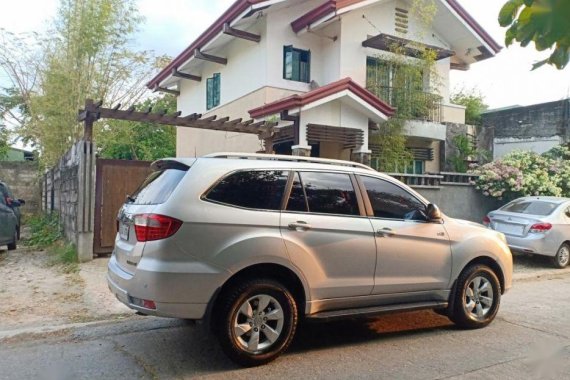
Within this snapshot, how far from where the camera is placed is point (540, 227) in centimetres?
988

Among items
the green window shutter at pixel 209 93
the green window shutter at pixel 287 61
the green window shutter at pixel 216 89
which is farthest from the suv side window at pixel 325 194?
the green window shutter at pixel 209 93

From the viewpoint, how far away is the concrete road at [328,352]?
4176mm

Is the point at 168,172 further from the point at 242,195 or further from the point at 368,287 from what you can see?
the point at 368,287

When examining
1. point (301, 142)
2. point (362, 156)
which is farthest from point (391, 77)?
point (301, 142)

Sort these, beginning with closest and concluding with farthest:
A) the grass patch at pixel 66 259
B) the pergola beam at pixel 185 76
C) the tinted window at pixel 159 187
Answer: the tinted window at pixel 159 187 < the grass patch at pixel 66 259 < the pergola beam at pixel 185 76

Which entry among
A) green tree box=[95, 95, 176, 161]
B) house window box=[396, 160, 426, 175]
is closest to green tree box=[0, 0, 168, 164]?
green tree box=[95, 95, 176, 161]

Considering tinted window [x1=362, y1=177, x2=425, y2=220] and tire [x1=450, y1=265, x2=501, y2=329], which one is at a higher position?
tinted window [x1=362, y1=177, x2=425, y2=220]

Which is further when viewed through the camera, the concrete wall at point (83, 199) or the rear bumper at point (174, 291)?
the concrete wall at point (83, 199)

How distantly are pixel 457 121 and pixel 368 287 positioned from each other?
12.7 m

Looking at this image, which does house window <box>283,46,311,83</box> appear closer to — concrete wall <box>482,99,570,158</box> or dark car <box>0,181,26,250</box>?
dark car <box>0,181,26,250</box>

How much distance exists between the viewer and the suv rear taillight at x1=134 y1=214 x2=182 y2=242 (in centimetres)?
402

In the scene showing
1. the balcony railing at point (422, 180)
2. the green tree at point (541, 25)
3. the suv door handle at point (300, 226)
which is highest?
the green tree at point (541, 25)

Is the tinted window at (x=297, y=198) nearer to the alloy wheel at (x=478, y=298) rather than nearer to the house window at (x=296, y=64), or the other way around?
the alloy wheel at (x=478, y=298)

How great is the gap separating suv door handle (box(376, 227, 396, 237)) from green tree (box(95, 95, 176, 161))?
15.0 meters
